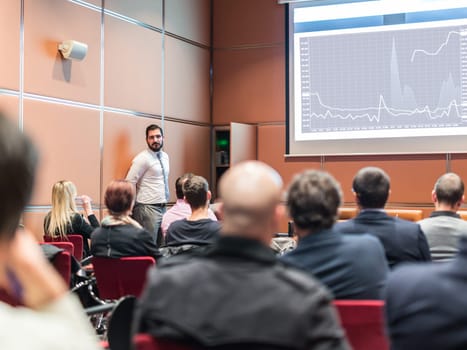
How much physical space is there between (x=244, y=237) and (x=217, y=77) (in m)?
7.61

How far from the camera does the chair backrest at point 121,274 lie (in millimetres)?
3521

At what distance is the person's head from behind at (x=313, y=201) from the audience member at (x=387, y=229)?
2.69 ft

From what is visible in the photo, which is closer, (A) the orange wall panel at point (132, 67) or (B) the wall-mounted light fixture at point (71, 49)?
(B) the wall-mounted light fixture at point (71, 49)

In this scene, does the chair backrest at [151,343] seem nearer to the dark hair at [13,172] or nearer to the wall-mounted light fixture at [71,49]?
the dark hair at [13,172]

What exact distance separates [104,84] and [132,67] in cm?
56

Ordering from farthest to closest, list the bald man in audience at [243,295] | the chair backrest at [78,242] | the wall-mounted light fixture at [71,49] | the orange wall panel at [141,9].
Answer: the orange wall panel at [141,9], the wall-mounted light fixture at [71,49], the chair backrest at [78,242], the bald man in audience at [243,295]

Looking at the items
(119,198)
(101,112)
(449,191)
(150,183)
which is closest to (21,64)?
(101,112)

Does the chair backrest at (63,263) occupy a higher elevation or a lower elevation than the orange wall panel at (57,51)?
lower

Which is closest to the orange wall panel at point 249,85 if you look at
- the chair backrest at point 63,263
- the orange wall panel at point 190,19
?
the orange wall panel at point 190,19

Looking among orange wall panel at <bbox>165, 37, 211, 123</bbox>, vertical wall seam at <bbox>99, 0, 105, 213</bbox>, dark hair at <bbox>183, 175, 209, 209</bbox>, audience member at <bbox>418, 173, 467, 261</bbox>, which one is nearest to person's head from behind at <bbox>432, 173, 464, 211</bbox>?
audience member at <bbox>418, 173, 467, 261</bbox>

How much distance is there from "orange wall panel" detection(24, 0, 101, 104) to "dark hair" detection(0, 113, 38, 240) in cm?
522

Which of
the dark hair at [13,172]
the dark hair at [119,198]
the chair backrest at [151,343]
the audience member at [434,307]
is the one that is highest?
the dark hair at [13,172]

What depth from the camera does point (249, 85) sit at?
8.72 meters

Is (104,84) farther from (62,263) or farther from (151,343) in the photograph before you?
(151,343)
